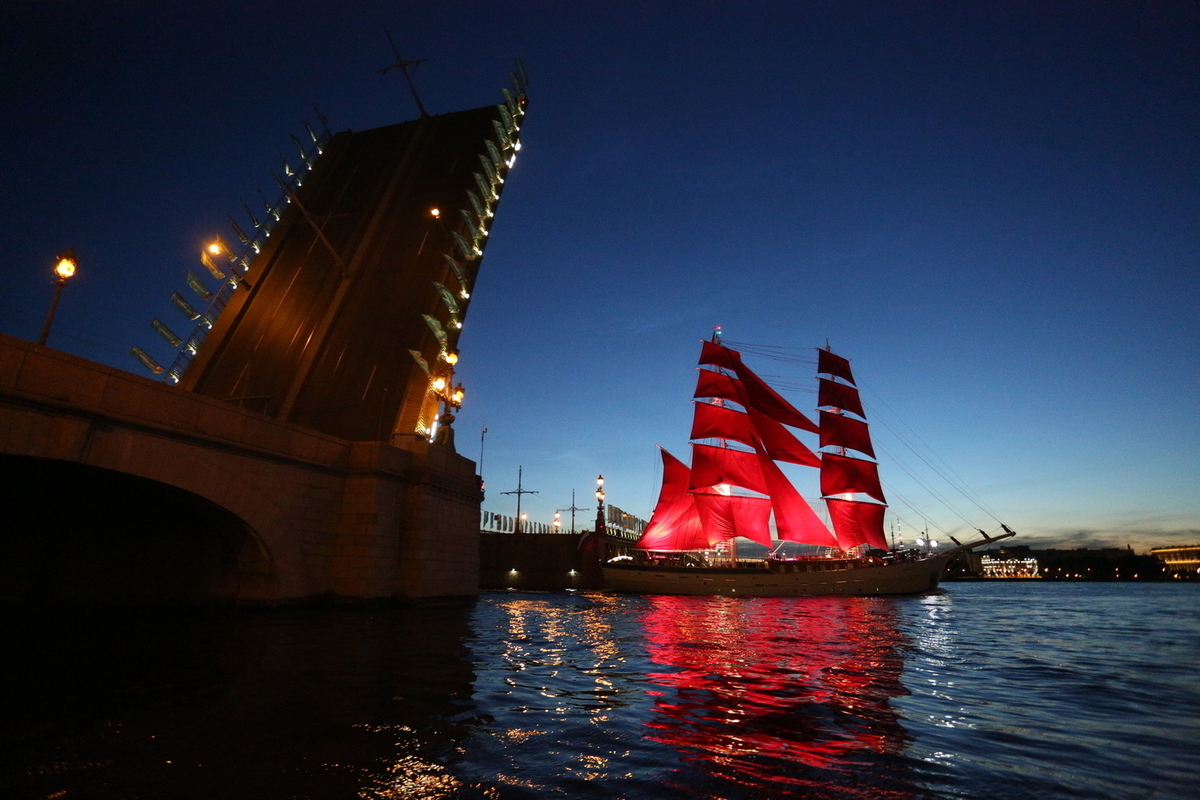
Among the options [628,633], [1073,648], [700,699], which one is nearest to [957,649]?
[1073,648]

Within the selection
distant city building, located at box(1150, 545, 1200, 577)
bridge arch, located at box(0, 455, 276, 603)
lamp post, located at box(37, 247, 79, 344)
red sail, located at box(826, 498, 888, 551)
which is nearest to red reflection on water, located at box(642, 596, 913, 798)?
bridge arch, located at box(0, 455, 276, 603)

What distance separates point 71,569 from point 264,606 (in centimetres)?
497

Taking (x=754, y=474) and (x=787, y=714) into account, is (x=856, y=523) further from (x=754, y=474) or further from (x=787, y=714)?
(x=787, y=714)

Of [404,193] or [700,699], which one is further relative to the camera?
[404,193]

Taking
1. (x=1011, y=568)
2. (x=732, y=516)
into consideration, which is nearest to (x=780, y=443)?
(x=732, y=516)

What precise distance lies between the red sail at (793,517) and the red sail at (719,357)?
12.1 metres

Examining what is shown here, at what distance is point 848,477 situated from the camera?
6125 centimetres

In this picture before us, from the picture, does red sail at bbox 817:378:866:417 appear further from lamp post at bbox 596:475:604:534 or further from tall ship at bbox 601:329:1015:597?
lamp post at bbox 596:475:604:534

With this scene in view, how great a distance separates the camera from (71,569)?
15.4 m

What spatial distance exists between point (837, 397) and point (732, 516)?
20.0 meters

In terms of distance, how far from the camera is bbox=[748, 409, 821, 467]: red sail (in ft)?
200

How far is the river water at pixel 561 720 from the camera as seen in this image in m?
4.07

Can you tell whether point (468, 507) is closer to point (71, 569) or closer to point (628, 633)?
point (628, 633)

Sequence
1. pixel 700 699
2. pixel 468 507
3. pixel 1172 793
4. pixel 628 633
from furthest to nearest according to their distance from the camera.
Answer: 1. pixel 468 507
2. pixel 628 633
3. pixel 700 699
4. pixel 1172 793
